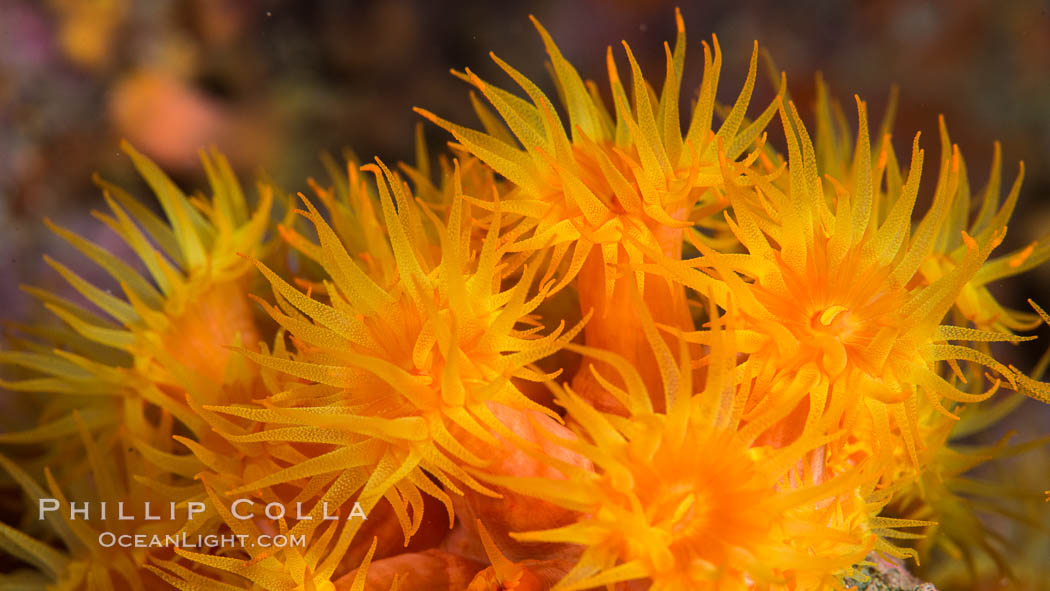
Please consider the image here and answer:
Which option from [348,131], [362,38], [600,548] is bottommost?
[600,548]

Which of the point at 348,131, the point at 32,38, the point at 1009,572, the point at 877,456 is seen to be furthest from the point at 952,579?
the point at 32,38

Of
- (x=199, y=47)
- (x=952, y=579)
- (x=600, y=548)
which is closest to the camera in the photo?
(x=600, y=548)

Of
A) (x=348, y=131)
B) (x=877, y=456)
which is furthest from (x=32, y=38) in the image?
(x=877, y=456)

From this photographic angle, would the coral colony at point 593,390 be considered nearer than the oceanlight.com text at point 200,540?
Yes

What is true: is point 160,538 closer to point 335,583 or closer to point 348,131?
point 335,583

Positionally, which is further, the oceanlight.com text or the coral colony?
the oceanlight.com text

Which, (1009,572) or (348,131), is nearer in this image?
(1009,572)

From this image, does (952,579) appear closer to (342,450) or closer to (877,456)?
(877,456)

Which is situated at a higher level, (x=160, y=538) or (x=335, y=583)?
(x=160, y=538)

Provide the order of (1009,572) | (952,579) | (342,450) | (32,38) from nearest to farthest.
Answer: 1. (342,450)
2. (1009,572)
3. (952,579)
4. (32,38)
